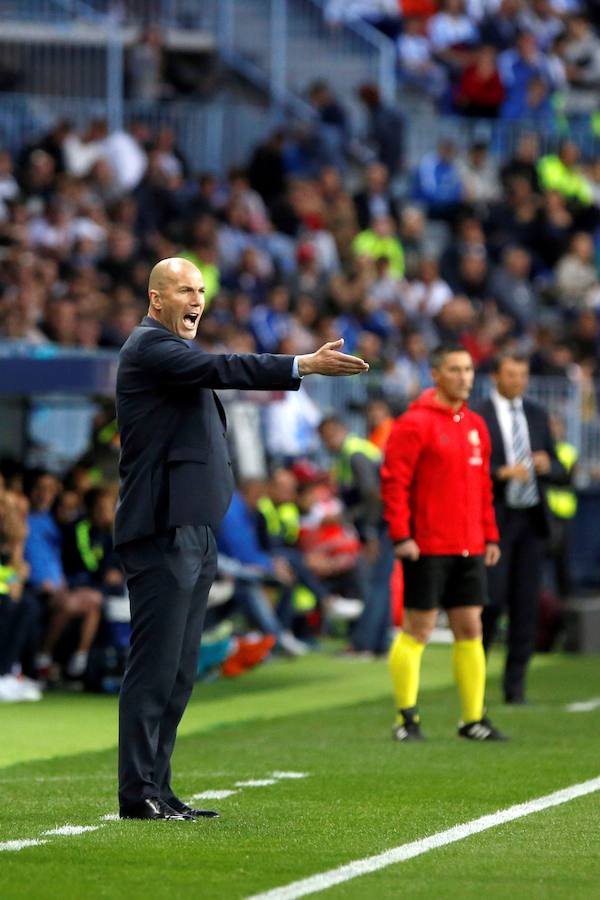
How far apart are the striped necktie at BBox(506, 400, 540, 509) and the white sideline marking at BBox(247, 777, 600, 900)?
12.5 feet

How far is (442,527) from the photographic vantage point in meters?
11.7

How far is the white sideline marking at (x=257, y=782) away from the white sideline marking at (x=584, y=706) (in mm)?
3946

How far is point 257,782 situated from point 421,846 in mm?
2181

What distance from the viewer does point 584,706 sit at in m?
13.8

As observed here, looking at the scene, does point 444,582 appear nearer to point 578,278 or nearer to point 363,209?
point 363,209

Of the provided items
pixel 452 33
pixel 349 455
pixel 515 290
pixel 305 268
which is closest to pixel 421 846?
pixel 349 455

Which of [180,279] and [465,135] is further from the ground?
[465,135]

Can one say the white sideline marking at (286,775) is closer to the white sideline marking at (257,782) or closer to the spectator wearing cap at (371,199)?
the white sideline marking at (257,782)

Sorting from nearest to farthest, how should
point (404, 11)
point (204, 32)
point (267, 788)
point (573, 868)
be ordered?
1. point (573, 868)
2. point (267, 788)
3. point (204, 32)
4. point (404, 11)

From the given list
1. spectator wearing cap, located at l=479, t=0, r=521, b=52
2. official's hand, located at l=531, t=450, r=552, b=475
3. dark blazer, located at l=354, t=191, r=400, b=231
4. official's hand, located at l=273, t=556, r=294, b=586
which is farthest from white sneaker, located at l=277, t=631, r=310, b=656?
spectator wearing cap, located at l=479, t=0, r=521, b=52

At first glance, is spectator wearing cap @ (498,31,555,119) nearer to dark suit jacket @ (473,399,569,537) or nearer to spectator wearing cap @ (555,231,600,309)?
spectator wearing cap @ (555,231,600,309)

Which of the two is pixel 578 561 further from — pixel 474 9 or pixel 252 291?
pixel 474 9

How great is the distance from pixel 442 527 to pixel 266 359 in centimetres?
385

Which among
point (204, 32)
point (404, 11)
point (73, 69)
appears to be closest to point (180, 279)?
point (73, 69)
